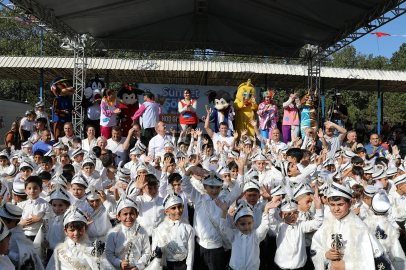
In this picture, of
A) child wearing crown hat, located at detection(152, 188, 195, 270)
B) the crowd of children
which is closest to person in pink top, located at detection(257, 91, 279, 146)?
the crowd of children

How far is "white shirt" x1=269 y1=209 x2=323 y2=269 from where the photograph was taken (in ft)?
14.6

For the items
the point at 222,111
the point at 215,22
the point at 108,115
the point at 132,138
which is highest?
the point at 215,22

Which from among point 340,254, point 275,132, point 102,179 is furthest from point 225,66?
point 340,254

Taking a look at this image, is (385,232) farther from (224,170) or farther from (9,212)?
(9,212)

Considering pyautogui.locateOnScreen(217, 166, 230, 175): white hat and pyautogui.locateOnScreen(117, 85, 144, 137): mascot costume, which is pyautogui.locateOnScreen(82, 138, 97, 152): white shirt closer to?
pyautogui.locateOnScreen(117, 85, 144, 137): mascot costume

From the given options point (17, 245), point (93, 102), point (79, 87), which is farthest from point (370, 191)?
point (79, 87)

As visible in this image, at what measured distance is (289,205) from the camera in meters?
4.51

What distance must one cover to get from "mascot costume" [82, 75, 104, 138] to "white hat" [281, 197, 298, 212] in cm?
857

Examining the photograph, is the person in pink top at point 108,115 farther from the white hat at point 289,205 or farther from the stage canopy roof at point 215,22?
the white hat at point 289,205

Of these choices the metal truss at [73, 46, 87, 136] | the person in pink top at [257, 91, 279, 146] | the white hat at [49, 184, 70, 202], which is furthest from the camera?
the metal truss at [73, 46, 87, 136]

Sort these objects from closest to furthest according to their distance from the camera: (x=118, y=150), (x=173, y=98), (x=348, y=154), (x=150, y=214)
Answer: (x=150, y=214) < (x=348, y=154) < (x=118, y=150) < (x=173, y=98)

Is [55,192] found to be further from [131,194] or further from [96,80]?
[96,80]

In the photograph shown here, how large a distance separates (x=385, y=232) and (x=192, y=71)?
1250 cm

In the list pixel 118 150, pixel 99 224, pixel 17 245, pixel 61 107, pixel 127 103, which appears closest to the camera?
pixel 17 245
